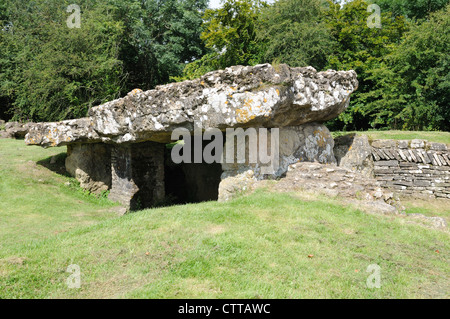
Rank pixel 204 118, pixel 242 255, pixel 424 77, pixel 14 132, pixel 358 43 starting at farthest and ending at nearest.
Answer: pixel 358 43 → pixel 14 132 → pixel 424 77 → pixel 204 118 → pixel 242 255

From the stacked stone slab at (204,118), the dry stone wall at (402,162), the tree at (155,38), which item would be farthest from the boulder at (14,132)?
the dry stone wall at (402,162)

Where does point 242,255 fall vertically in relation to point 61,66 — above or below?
below

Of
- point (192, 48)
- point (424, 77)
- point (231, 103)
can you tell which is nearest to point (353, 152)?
point (231, 103)

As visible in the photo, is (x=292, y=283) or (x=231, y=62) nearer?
(x=292, y=283)

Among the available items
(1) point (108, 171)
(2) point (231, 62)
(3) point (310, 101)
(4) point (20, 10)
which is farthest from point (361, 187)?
(4) point (20, 10)

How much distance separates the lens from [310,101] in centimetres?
841

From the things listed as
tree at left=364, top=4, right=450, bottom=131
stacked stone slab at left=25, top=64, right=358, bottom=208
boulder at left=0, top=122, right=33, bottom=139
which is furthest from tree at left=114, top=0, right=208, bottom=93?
tree at left=364, top=4, right=450, bottom=131

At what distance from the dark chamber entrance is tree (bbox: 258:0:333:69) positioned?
11406mm

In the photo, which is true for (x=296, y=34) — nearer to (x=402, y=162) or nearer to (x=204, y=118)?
(x=402, y=162)

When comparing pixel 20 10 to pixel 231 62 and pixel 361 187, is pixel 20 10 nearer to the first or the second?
pixel 231 62

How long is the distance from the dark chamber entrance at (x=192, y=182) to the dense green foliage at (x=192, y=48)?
34.8 ft

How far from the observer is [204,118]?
308 inches

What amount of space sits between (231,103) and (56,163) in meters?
9.01

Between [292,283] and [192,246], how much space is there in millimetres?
1520
